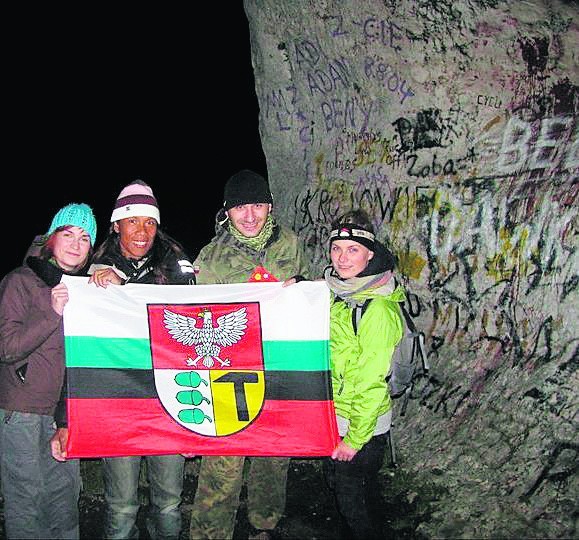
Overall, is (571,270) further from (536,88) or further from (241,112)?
(241,112)

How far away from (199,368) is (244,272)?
2.00ft

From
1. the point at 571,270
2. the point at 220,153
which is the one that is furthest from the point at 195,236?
the point at 571,270

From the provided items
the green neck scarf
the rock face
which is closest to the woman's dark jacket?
the green neck scarf

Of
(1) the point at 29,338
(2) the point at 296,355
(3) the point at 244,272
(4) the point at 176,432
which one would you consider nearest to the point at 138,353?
(4) the point at 176,432

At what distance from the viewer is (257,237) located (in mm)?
3553

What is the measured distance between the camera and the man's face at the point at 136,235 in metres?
3.38

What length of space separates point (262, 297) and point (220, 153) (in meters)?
26.2

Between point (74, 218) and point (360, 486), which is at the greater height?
point (74, 218)

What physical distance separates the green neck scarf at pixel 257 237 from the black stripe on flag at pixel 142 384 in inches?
29.0

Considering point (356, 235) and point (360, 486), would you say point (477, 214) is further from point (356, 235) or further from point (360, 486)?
point (360, 486)

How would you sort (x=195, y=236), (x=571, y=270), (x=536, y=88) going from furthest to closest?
1. (x=195, y=236)
2. (x=536, y=88)
3. (x=571, y=270)

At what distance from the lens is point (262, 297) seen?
3410 millimetres

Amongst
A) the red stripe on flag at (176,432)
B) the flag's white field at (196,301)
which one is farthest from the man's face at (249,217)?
the red stripe on flag at (176,432)

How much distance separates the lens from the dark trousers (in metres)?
3.11
